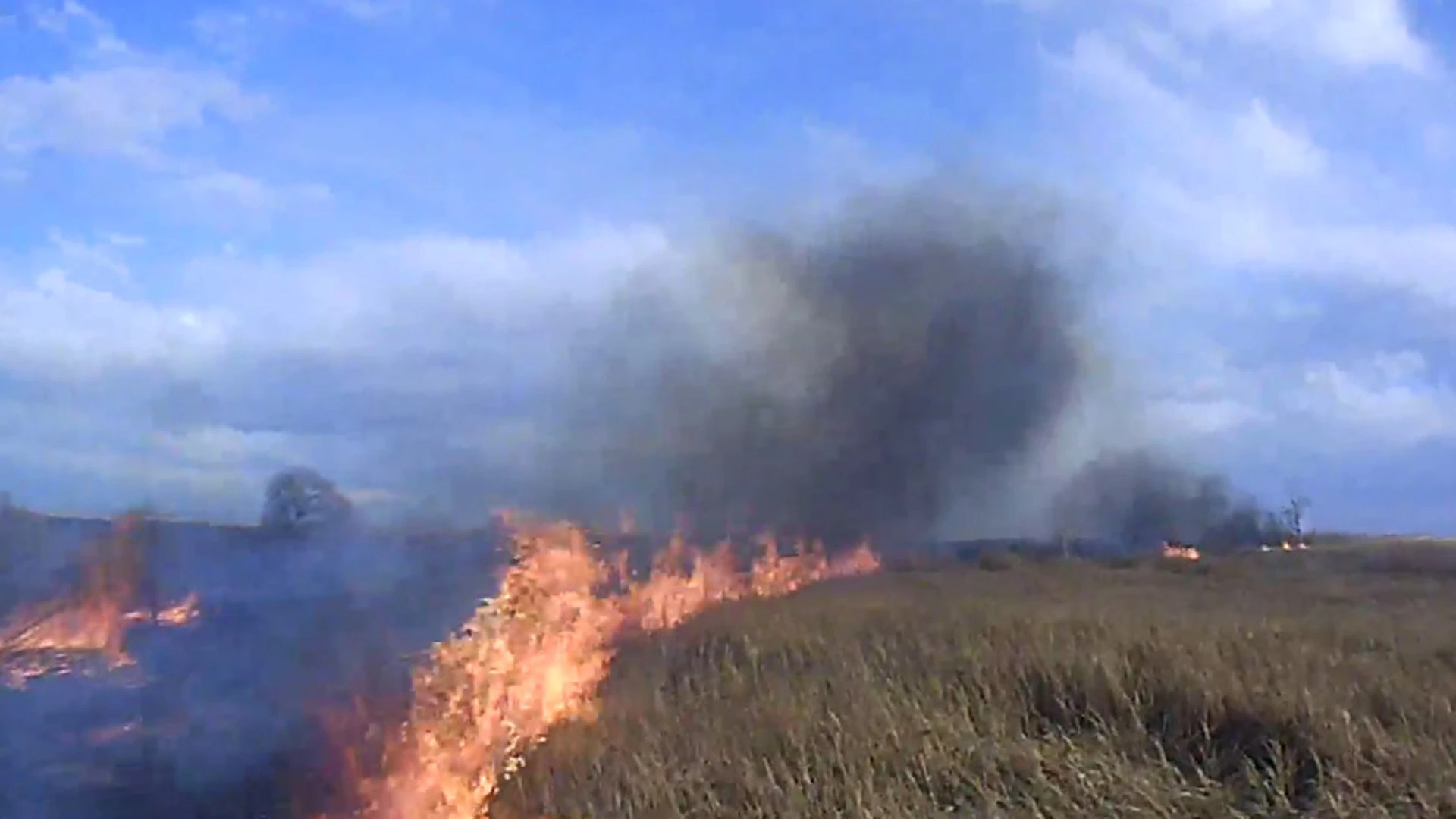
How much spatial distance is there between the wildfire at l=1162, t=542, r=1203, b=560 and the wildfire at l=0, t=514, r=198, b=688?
36.1 meters

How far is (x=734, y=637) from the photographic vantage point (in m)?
18.6

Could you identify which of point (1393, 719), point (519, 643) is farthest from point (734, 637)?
point (1393, 719)

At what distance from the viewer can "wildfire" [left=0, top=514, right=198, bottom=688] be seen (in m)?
9.97

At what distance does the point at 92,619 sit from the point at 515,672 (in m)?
4.09

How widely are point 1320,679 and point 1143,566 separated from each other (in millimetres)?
27602

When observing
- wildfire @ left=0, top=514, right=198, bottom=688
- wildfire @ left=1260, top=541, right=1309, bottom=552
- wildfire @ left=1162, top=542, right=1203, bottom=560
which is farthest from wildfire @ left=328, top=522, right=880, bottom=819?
wildfire @ left=1260, top=541, right=1309, bottom=552

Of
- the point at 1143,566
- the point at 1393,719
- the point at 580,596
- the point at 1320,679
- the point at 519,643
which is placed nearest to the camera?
the point at 1393,719

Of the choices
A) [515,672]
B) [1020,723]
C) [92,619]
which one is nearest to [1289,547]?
[1020,723]

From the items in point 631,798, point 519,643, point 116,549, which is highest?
point 116,549

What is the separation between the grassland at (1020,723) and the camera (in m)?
10.2

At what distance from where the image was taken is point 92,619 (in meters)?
10.6

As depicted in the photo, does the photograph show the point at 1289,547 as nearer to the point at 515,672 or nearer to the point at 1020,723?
the point at 1020,723

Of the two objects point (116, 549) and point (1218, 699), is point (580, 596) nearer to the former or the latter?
point (116, 549)

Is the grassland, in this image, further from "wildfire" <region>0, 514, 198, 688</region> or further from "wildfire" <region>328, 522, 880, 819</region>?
"wildfire" <region>0, 514, 198, 688</region>
